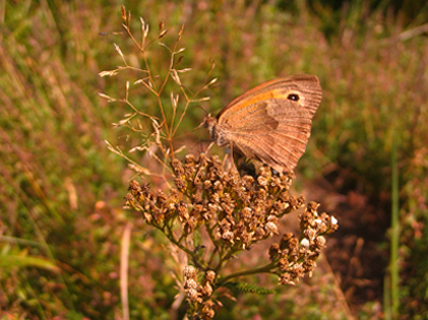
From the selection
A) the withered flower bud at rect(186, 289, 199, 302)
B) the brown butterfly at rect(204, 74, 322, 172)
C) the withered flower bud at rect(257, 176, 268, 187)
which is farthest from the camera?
the brown butterfly at rect(204, 74, 322, 172)

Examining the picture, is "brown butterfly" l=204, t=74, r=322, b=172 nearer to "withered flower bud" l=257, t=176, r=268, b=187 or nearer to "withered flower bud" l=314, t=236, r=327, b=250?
"withered flower bud" l=257, t=176, r=268, b=187

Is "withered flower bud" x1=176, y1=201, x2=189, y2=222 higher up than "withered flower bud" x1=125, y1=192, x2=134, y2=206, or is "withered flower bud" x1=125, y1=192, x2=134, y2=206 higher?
"withered flower bud" x1=125, y1=192, x2=134, y2=206

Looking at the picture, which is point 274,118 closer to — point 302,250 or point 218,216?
point 218,216

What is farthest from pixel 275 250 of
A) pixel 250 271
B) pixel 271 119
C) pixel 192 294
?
pixel 271 119

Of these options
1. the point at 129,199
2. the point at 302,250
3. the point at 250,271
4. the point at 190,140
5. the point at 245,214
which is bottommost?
the point at 190,140

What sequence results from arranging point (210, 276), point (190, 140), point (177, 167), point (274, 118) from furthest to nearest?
point (190, 140) → point (274, 118) → point (177, 167) → point (210, 276)

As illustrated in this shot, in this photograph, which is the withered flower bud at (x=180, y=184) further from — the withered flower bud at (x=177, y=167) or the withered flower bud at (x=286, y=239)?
the withered flower bud at (x=286, y=239)

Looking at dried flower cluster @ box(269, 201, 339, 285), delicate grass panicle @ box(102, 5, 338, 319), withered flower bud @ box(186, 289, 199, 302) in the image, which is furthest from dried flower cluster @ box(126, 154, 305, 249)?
withered flower bud @ box(186, 289, 199, 302)

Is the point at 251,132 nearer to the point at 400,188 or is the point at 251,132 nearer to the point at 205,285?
the point at 205,285

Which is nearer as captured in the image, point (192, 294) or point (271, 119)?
point (192, 294)
